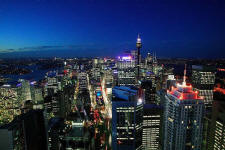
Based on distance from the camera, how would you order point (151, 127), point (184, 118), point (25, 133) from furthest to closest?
point (151, 127) → point (25, 133) → point (184, 118)

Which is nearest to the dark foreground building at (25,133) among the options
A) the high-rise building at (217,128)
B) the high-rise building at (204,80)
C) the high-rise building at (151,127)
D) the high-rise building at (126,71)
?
the high-rise building at (151,127)

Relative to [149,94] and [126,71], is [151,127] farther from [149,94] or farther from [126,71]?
[126,71]

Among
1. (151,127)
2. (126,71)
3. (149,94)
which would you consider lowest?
(151,127)

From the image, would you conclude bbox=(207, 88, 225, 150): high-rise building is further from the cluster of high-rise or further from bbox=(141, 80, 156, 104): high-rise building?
bbox=(141, 80, 156, 104): high-rise building

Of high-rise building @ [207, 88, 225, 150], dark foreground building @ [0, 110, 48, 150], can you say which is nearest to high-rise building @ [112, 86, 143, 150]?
high-rise building @ [207, 88, 225, 150]

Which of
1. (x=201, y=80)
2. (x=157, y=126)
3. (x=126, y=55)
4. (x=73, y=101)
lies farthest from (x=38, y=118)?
(x=126, y=55)

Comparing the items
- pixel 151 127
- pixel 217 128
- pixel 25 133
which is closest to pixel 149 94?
pixel 151 127
